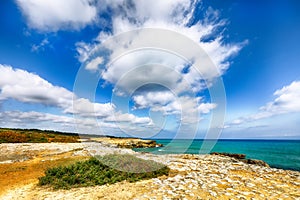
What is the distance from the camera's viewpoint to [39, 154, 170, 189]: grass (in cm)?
959

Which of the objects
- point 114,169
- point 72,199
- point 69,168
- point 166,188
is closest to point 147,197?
point 166,188

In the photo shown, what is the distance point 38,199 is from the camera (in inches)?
302

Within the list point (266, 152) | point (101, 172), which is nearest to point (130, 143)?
point (266, 152)

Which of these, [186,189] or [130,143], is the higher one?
[130,143]

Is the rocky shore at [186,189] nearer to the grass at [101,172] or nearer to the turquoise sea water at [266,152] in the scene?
the grass at [101,172]

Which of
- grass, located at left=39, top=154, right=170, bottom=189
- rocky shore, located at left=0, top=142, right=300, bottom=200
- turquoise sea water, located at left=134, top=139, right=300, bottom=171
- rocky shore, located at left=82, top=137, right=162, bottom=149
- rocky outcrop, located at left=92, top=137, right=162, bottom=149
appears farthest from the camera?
rocky outcrop, located at left=92, top=137, right=162, bottom=149

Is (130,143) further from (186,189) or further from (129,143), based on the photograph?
(186,189)

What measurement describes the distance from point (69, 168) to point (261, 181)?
11.0 m

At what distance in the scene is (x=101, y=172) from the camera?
10.7 m

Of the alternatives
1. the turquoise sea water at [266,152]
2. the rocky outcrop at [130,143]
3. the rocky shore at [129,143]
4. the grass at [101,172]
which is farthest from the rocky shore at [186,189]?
the rocky outcrop at [130,143]

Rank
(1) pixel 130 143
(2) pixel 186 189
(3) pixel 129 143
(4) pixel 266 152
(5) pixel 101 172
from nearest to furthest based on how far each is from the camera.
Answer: (2) pixel 186 189 < (5) pixel 101 172 < (4) pixel 266 152 < (3) pixel 129 143 < (1) pixel 130 143

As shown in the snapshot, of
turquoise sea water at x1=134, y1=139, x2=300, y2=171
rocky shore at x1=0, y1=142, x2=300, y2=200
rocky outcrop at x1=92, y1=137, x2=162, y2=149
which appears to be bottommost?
turquoise sea water at x1=134, y1=139, x2=300, y2=171

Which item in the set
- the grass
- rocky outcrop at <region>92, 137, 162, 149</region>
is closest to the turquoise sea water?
rocky outcrop at <region>92, 137, 162, 149</region>

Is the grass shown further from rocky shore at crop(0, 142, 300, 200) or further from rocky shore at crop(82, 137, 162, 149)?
rocky shore at crop(82, 137, 162, 149)
